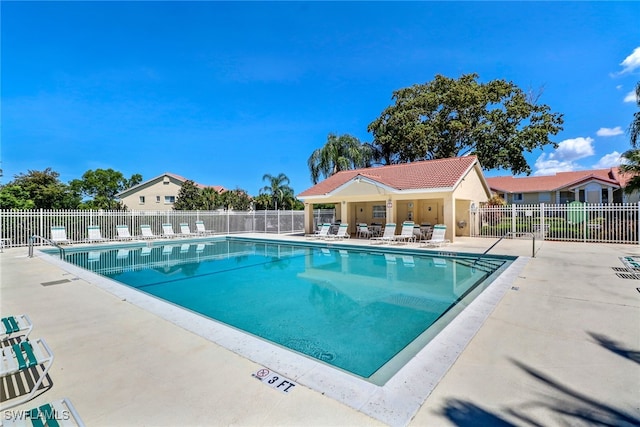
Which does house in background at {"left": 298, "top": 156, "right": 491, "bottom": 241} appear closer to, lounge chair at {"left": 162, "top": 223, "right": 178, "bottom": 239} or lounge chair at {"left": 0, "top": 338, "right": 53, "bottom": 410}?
lounge chair at {"left": 162, "top": 223, "right": 178, "bottom": 239}

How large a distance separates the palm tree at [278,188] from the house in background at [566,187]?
2819 centimetres

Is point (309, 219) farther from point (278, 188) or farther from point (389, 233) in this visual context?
point (278, 188)

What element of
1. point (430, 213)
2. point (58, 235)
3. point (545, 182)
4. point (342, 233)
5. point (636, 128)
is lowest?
point (342, 233)

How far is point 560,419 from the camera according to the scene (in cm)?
265

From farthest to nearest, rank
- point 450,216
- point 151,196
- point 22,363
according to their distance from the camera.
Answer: point 151,196
point 450,216
point 22,363

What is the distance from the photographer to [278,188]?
126 feet

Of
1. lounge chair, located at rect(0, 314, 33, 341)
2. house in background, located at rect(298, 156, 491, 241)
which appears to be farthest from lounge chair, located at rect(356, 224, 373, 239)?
lounge chair, located at rect(0, 314, 33, 341)

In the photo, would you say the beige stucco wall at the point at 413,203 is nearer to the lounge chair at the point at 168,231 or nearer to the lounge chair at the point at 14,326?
the lounge chair at the point at 168,231

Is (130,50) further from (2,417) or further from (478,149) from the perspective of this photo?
(478,149)

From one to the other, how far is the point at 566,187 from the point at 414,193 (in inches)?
1137

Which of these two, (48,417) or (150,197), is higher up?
(150,197)

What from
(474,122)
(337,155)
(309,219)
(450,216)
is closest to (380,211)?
(309,219)

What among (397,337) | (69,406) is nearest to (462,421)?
(397,337)

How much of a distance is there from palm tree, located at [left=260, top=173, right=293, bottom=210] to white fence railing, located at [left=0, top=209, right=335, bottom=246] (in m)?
9.75
